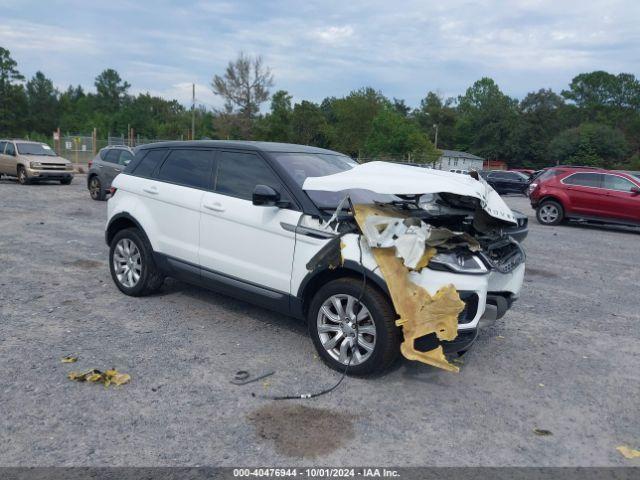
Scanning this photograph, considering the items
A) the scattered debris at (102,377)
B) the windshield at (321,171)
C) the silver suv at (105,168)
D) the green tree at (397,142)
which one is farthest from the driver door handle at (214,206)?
the green tree at (397,142)

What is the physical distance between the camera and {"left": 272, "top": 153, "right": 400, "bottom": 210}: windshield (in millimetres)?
4637

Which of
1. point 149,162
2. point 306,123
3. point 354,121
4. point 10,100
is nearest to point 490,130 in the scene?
point 354,121

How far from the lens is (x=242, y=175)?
511cm

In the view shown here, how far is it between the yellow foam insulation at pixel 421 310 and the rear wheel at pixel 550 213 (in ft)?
41.6

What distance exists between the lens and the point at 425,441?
135 inches

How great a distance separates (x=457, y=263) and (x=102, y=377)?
2.78 meters

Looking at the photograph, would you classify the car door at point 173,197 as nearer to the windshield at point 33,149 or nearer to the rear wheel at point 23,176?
the rear wheel at point 23,176

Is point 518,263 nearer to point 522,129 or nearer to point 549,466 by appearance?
point 549,466

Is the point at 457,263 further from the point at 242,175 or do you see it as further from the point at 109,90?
the point at 109,90

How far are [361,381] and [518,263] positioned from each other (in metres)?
1.77

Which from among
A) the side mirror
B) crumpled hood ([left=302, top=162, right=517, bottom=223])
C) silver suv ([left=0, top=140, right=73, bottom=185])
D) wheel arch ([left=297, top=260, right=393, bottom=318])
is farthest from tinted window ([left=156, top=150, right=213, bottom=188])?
silver suv ([left=0, top=140, right=73, bottom=185])

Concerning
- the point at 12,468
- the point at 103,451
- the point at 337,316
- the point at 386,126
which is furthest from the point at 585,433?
the point at 386,126

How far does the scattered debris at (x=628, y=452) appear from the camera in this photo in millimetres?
3363

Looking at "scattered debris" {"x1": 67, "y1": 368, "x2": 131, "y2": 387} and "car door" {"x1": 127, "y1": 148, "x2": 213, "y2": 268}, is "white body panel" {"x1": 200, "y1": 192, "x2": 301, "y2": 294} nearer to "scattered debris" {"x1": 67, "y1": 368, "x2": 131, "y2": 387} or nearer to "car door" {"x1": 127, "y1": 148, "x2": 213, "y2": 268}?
"car door" {"x1": 127, "y1": 148, "x2": 213, "y2": 268}
